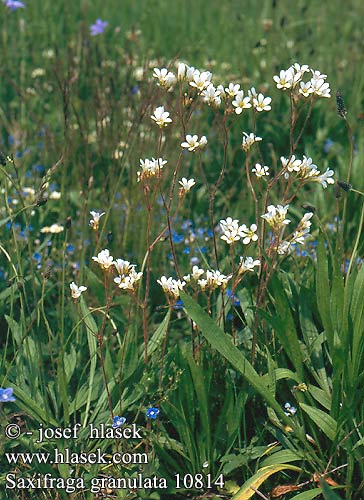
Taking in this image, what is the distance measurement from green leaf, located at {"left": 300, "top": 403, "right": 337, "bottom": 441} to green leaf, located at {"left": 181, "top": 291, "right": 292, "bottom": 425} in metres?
0.06

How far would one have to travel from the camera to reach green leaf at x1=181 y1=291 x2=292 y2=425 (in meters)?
1.98

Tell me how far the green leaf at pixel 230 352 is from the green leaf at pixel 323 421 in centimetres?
6

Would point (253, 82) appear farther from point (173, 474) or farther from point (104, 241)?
point (173, 474)

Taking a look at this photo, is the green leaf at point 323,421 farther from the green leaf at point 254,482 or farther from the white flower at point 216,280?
the white flower at point 216,280

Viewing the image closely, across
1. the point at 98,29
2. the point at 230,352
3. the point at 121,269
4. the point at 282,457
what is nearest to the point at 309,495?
the point at 282,457

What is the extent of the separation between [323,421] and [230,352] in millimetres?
313

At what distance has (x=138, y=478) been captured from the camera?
202 centimetres

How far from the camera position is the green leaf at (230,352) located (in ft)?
6.50

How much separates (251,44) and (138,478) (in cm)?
345

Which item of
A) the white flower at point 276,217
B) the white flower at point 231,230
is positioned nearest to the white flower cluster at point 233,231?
the white flower at point 231,230

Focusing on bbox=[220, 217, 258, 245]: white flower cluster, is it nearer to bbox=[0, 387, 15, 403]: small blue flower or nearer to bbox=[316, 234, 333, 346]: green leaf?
bbox=[316, 234, 333, 346]: green leaf

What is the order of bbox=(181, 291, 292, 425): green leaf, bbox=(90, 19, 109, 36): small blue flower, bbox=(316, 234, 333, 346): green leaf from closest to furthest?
bbox=(181, 291, 292, 425): green leaf
bbox=(316, 234, 333, 346): green leaf
bbox=(90, 19, 109, 36): small blue flower

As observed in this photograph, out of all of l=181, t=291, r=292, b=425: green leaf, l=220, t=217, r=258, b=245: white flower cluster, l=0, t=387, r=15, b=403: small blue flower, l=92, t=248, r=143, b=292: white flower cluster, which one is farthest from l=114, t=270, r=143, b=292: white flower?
l=0, t=387, r=15, b=403: small blue flower

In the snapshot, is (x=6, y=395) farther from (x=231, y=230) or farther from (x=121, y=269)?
(x=231, y=230)
